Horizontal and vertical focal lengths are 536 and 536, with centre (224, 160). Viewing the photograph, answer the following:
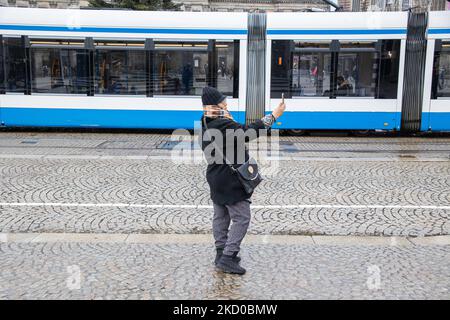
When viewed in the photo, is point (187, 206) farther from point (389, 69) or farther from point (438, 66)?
point (438, 66)

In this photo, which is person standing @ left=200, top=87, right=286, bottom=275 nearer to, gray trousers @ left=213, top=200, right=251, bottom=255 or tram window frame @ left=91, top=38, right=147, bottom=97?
gray trousers @ left=213, top=200, right=251, bottom=255

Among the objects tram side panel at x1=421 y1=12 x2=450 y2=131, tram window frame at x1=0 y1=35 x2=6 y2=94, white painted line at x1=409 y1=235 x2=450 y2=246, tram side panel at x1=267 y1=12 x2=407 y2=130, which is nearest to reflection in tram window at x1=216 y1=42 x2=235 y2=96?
tram side panel at x1=267 y1=12 x2=407 y2=130

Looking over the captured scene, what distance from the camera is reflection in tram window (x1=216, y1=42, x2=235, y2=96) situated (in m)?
14.6

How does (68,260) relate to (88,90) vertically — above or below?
below

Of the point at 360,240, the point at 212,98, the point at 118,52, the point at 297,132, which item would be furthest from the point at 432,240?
the point at 118,52

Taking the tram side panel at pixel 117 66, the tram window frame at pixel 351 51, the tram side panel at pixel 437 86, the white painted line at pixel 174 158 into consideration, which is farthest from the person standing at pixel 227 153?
the tram side panel at pixel 437 86

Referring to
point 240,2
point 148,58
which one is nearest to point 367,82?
point 148,58

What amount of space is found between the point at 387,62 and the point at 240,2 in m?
86.6

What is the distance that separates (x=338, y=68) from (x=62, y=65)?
7569mm

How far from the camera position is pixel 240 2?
97.1 meters

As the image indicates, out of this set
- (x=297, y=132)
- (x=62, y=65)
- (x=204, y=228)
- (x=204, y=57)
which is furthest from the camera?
(x=297, y=132)

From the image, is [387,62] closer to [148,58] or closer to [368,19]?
[368,19]

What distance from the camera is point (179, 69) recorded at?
48.6 feet

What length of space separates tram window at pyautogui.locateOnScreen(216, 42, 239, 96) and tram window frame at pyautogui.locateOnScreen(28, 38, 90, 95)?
144 inches
